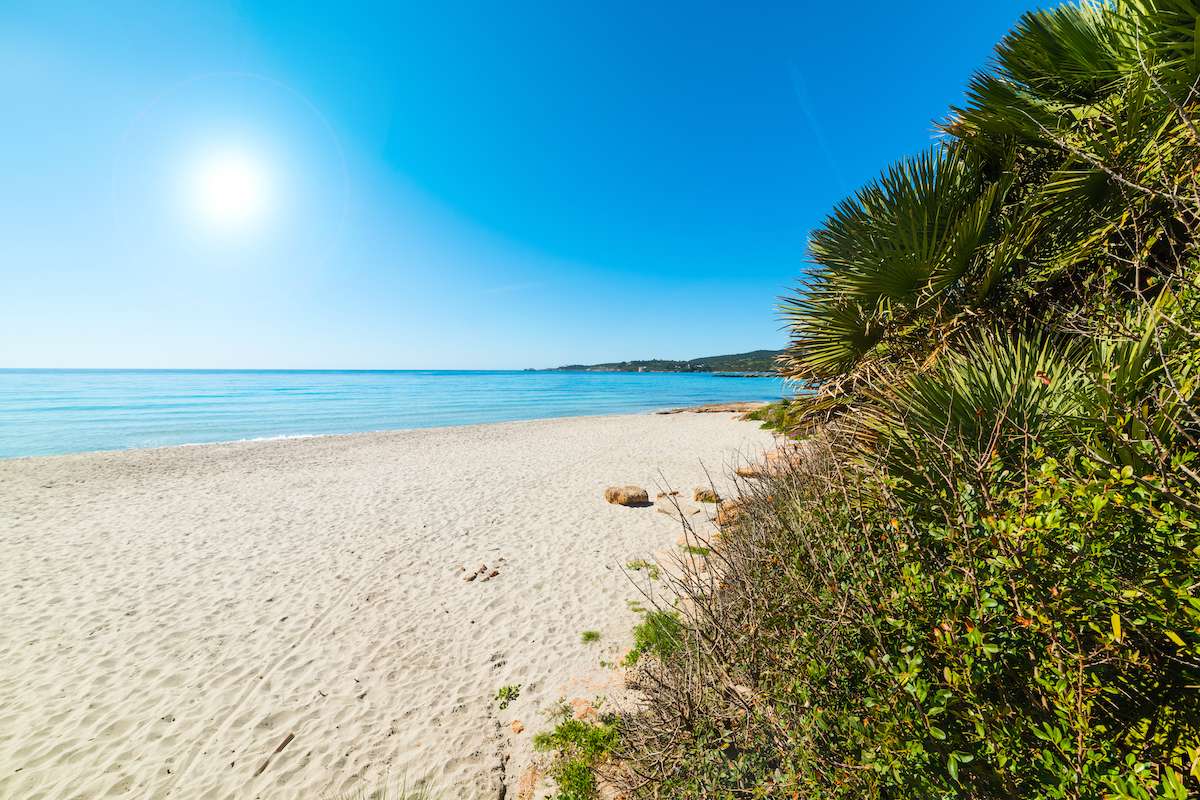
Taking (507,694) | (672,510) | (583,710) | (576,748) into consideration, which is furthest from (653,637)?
(672,510)

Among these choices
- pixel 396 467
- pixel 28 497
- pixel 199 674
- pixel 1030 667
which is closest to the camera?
pixel 1030 667

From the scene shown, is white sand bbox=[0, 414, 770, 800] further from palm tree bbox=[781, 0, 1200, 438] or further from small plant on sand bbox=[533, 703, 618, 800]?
palm tree bbox=[781, 0, 1200, 438]

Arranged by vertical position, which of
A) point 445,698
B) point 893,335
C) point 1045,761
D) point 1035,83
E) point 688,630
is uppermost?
point 1035,83

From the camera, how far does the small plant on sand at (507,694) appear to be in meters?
4.26

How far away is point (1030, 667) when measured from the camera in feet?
5.41

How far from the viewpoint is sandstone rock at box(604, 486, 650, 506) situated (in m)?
10.3

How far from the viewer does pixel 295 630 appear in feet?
17.8

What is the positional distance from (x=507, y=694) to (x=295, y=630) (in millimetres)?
3142

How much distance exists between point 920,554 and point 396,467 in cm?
1581

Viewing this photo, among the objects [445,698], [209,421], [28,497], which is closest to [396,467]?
[28,497]

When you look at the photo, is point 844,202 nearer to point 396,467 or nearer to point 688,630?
point 688,630

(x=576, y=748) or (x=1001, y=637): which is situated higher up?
(x=1001, y=637)

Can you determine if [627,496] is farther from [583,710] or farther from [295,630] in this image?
[295,630]

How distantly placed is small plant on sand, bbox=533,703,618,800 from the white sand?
28 centimetres
